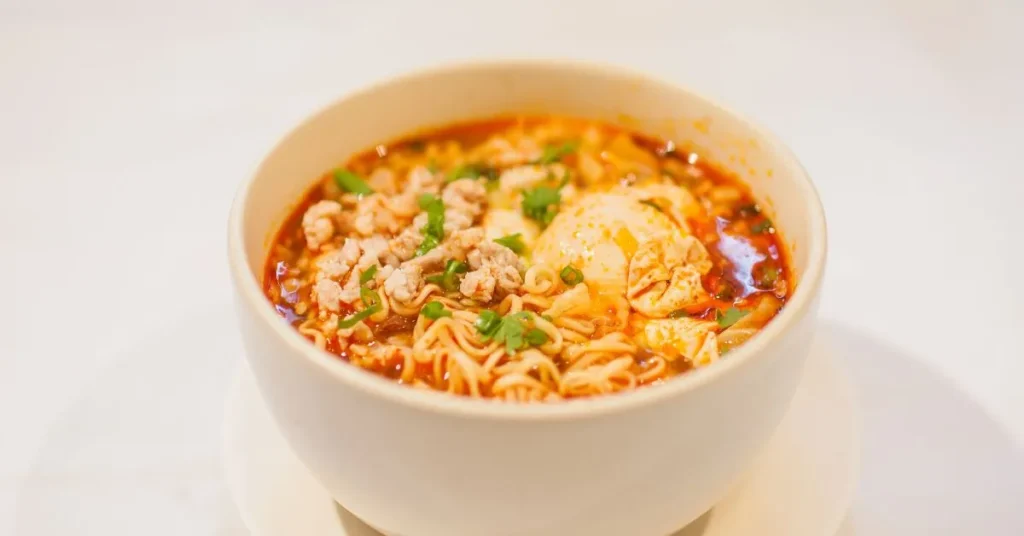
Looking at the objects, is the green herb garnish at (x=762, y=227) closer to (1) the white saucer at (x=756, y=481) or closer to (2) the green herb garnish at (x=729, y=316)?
(2) the green herb garnish at (x=729, y=316)

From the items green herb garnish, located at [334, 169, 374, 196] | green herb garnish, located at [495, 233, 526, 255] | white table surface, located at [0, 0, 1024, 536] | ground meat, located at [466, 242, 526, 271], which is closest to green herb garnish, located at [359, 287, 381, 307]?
ground meat, located at [466, 242, 526, 271]

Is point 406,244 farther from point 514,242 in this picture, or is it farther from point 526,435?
point 526,435

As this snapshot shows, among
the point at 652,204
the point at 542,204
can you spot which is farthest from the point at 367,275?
the point at 652,204

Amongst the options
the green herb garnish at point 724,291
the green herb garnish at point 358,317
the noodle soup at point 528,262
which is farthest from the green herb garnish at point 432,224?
the green herb garnish at point 724,291

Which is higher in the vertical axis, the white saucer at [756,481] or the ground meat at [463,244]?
the ground meat at [463,244]

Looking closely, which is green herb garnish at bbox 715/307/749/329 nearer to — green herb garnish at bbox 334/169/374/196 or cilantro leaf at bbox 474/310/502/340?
cilantro leaf at bbox 474/310/502/340

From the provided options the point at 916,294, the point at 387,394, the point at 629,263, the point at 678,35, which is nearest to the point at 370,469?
the point at 387,394
